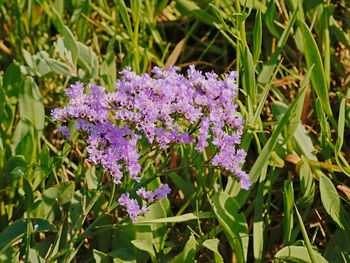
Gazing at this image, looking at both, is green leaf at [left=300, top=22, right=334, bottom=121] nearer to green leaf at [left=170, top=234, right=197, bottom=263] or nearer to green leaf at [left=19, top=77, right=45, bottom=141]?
green leaf at [left=170, top=234, right=197, bottom=263]

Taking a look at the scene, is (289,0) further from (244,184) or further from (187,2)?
(244,184)

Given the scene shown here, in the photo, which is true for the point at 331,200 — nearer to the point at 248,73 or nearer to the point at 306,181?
the point at 306,181

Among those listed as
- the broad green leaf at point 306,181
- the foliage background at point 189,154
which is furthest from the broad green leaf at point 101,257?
the broad green leaf at point 306,181

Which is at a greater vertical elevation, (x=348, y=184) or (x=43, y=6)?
(x=43, y=6)

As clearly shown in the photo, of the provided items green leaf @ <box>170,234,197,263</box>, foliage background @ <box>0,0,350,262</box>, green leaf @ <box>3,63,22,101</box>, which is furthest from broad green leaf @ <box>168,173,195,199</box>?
green leaf @ <box>3,63,22,101</box>

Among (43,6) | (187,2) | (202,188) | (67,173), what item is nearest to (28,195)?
(67,173)

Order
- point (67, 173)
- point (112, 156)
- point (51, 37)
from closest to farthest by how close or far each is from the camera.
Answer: point (112, 156) < point (67, 173) < point (51, 37)

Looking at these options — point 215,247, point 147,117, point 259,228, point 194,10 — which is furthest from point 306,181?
point 194,10
